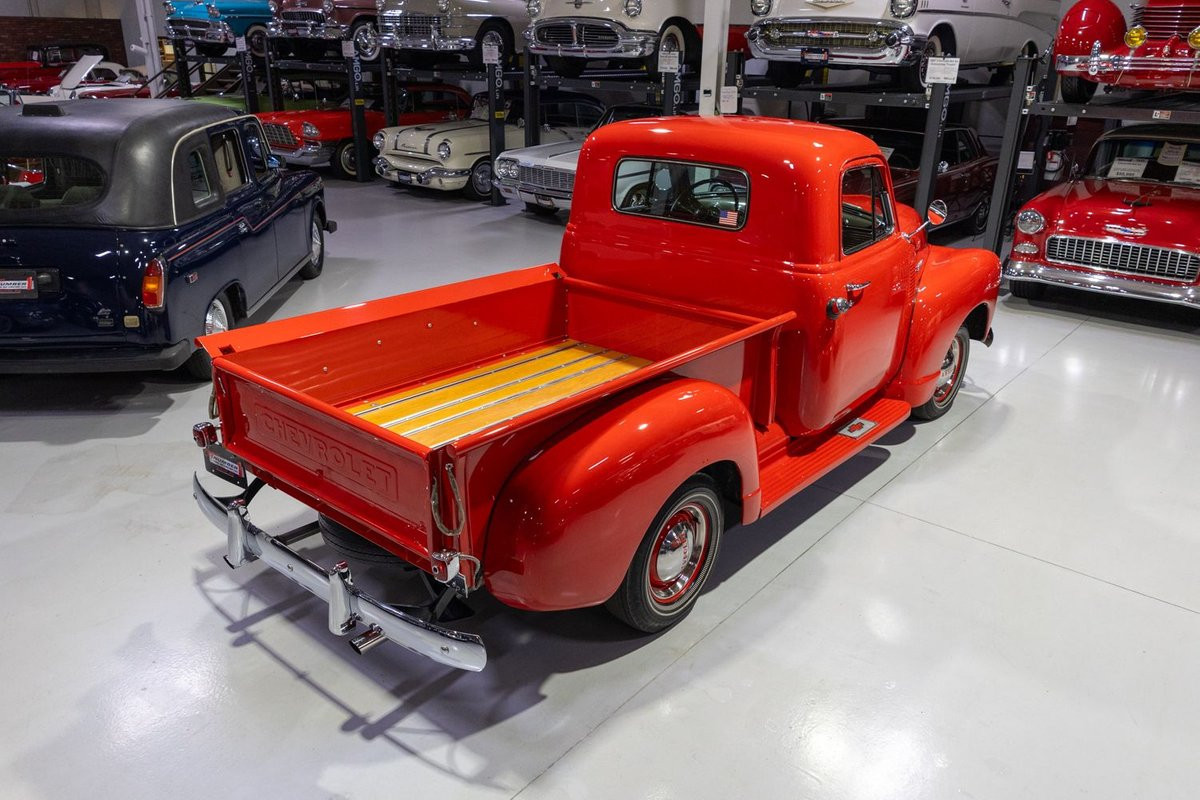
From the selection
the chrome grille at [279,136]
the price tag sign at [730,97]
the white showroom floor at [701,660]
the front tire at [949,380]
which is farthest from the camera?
the chrome grille at [279,136]

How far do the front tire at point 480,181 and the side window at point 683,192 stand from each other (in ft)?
26.7

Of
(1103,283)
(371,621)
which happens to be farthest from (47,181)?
(1103,283)

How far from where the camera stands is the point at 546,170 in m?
10.0

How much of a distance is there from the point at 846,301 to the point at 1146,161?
5.66 meters

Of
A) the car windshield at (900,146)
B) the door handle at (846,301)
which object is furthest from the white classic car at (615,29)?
the door handle at (846,301)

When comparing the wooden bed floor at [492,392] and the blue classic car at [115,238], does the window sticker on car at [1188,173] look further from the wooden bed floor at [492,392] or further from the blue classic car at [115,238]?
the blue classic car at [115,238]

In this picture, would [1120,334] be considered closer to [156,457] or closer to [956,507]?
[956,507]

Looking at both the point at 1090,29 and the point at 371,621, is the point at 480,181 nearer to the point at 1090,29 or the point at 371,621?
the point at 1090,29

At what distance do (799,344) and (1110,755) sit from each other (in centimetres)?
183

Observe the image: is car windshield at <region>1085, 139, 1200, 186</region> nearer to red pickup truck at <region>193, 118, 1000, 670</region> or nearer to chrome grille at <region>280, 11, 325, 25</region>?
red pickup truck at <region>193, 118, 1000, 670</region>

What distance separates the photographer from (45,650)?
323 centimetres

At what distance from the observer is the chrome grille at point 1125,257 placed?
6793 mm

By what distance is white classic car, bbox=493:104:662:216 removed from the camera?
9945mm

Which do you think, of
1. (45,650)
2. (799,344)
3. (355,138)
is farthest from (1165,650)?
(355,138)
